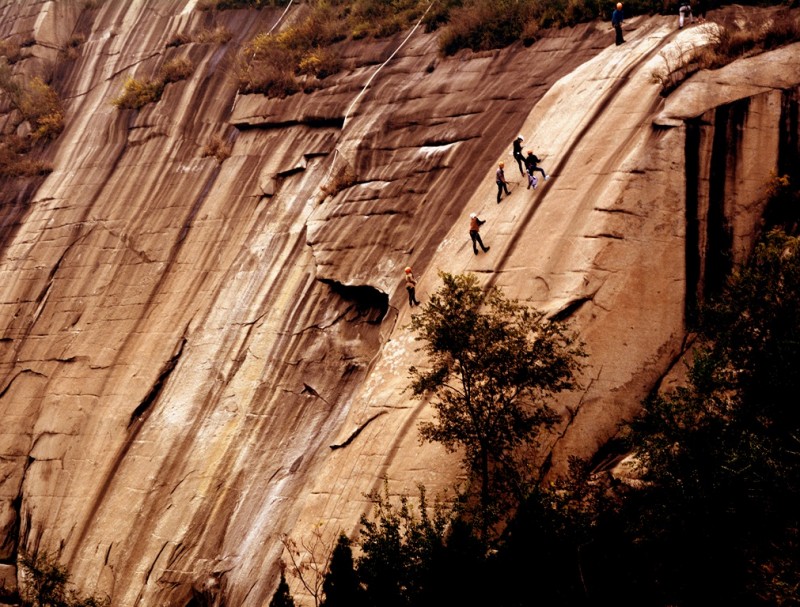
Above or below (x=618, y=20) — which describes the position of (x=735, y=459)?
below

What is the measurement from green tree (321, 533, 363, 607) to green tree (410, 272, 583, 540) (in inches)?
118

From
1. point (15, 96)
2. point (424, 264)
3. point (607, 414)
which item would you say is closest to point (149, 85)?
point (15, 96)

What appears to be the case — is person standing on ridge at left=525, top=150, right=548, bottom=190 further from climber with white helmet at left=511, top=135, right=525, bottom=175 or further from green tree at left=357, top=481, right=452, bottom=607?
green tree at left=357, top=481, right=452, bottom=607

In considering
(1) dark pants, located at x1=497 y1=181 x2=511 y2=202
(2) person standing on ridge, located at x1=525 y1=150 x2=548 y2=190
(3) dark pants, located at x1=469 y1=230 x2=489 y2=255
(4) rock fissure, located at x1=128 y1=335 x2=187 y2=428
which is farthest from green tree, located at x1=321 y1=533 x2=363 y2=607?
(4) rock fissure, located at x1=128 y1=335 x2=187 y2=428

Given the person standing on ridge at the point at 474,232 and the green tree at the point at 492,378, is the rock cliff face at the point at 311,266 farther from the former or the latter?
the green tree at the point at 492,378

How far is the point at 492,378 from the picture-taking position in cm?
1764

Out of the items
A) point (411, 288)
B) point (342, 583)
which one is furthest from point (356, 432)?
point (342, 583)

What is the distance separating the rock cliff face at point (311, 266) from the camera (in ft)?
64.7

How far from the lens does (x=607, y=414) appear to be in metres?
18.2

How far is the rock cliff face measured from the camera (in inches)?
777

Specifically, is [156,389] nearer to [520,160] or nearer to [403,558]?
[403,558]

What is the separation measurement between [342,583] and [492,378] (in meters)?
5.34

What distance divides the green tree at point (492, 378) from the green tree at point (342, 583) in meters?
2.99

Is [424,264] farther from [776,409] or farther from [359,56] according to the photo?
[359,56]
